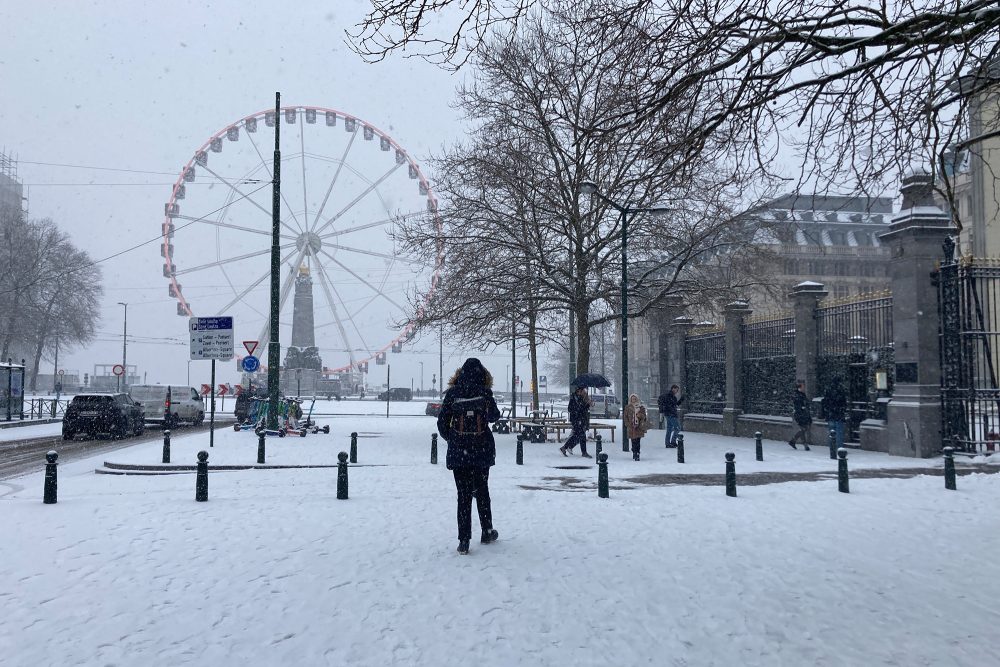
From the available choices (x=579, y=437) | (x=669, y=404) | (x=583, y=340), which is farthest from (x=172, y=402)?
(x=669, y=404)

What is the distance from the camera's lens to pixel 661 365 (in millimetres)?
28047

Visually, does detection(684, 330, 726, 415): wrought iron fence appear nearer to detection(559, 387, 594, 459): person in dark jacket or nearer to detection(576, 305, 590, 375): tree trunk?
detection(576, 305, 590, 375): tree trunk

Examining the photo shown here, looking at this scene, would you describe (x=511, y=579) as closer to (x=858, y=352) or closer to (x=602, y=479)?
(x=602, y=479)

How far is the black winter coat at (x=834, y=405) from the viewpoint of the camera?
1639cm

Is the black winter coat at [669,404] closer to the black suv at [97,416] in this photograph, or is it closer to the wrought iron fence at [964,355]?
the wrought iron fence at [964,355]

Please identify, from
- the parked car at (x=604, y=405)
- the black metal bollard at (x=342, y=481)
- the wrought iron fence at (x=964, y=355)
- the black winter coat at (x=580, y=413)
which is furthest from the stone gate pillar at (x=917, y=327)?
the parked car at (x=604, y=405)

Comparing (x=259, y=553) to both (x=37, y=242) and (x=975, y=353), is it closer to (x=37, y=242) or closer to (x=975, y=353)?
(x=975, y=353)

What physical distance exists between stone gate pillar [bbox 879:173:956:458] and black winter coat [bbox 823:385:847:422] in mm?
→ 1134

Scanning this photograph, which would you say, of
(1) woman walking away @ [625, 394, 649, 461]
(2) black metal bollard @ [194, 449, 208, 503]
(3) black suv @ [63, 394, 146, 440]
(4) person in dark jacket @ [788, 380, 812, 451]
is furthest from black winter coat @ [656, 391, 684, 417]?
(3) black suv @ [63, 394, 146, 440]

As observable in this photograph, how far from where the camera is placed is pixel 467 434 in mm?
6809

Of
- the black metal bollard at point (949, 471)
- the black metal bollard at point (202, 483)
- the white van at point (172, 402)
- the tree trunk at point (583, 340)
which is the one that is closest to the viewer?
the black metal bollard at point (202, 483)

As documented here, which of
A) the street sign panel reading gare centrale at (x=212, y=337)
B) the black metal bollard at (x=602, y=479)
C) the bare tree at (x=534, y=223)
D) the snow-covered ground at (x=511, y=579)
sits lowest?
the snow-covered ground at (x=511, y=579)

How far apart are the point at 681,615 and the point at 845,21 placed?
16.0 feet

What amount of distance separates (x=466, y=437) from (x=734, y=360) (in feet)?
58.0
